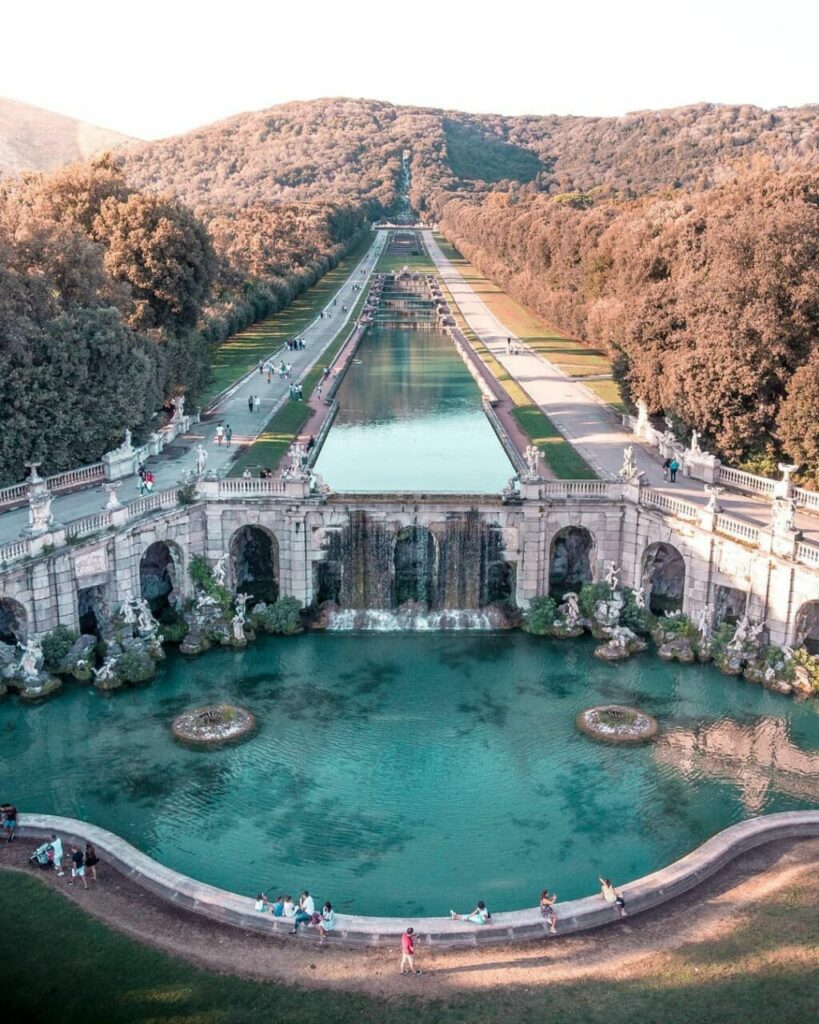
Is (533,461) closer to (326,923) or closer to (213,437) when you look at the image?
(213,437)

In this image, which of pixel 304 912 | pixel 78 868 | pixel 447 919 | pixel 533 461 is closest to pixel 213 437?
pixel 533 461

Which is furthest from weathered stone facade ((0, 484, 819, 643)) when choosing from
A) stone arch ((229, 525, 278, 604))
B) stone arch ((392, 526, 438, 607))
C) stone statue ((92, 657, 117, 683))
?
stone statue ((92, 657, 117, 683))

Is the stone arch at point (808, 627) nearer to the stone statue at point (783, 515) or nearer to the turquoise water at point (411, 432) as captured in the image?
the stone statue at point (783, 515)

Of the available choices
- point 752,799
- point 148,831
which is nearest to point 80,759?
point 148,831

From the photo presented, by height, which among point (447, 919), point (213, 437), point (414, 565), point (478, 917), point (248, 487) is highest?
point (248, 487)

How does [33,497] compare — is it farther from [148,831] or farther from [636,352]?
[636,352]

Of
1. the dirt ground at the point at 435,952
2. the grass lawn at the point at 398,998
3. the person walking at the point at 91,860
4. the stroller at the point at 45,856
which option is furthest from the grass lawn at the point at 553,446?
the stroller at the point at 45,856
